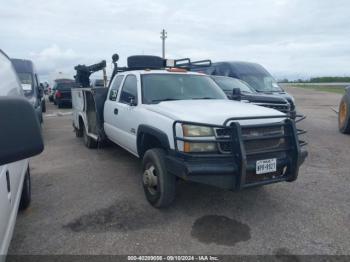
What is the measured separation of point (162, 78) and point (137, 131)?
1.03 meters

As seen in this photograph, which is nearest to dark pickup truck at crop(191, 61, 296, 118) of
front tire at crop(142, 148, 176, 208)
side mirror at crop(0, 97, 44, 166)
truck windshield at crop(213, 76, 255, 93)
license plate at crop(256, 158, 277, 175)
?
truck windshield at crop(213, 76, 255, 93)

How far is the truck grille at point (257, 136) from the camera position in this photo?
3.57 m

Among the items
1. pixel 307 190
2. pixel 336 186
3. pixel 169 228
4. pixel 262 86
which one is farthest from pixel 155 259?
pixel 262 86

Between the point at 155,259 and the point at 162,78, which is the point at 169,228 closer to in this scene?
the point at 155,259

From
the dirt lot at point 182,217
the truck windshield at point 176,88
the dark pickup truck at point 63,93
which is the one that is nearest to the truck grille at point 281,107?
the dirt lot at point 182,217

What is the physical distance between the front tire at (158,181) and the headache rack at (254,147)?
1.11ft

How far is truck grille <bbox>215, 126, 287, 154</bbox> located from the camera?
3567 mm

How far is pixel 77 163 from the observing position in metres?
6.22

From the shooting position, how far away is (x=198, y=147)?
3535 mm

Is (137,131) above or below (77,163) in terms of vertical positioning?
above

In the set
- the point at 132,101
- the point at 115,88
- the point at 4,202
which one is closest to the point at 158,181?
the point at 132,101

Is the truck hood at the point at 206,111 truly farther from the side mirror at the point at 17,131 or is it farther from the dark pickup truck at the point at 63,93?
the dark pickup truck at the point at 63,93

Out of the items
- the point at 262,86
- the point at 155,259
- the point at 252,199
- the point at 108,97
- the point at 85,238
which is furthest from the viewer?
the point at 262,86

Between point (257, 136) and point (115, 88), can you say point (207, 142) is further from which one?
point (115, 88)
